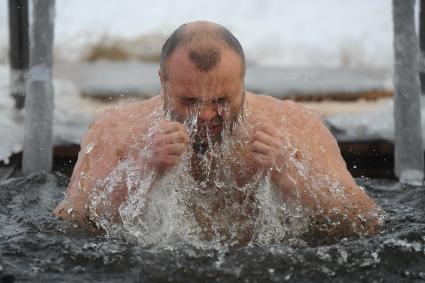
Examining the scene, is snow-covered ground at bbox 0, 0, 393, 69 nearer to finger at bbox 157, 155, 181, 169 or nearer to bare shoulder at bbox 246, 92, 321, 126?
bare shoulder at bbox 246, 92, 321, 126

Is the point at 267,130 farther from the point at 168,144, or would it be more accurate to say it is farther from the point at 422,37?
the point at 422,37

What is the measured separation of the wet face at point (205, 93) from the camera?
158 inches

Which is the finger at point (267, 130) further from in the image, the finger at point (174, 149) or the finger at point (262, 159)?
the finger at point (174, 149)

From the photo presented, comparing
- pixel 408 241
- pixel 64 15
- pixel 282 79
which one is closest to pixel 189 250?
pixel 408 241

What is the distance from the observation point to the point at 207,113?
3.99 meters

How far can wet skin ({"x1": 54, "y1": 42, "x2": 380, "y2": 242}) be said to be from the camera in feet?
13.2

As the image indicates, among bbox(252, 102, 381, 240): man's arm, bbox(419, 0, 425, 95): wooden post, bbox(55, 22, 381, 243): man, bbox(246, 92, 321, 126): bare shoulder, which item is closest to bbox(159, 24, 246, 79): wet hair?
bbox(55, 22, 381, 243): man

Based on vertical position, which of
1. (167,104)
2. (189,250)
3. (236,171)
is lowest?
(189,250)

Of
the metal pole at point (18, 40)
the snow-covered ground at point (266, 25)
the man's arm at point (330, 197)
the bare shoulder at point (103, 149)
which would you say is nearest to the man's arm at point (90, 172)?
the bare shoulder at point (103, 149)

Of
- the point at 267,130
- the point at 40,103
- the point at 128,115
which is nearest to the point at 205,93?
the point at 267,130

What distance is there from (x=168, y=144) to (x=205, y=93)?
0.25 m

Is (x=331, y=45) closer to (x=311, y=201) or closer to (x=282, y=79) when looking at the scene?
(x=282, y=79)

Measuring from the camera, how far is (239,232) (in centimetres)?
437

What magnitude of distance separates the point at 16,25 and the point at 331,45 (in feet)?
9.63
